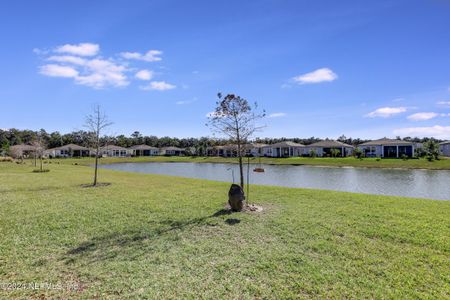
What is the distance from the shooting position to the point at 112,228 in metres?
6.76

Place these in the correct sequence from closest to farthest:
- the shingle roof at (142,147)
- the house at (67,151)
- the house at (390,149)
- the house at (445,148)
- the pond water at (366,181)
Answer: the pond water at (366,181), the house at (390,149), the house at (445,148), the house at (67,151), the shingle roof at (142,147)

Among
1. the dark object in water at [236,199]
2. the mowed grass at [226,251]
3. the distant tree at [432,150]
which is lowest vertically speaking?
the mowed grass at [226,251]

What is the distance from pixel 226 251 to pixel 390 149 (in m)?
56.0

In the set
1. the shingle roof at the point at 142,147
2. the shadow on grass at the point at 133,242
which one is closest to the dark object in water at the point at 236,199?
the shadow on grass at the point at 133,242

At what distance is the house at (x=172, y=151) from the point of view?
83875 millimetres

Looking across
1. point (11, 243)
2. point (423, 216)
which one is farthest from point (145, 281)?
point (423, 216)

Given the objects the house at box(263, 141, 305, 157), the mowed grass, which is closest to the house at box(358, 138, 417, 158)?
the house at box(263, 141, 305, 157)

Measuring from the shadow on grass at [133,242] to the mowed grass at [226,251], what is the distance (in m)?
0.02

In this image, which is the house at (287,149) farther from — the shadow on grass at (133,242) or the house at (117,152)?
the shadow on grass at (133,242)

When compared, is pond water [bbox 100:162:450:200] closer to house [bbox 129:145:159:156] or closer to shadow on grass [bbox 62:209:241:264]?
shadow on grass [bbox 62:209:241:264]

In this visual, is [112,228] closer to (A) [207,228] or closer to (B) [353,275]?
(A) [207,228]

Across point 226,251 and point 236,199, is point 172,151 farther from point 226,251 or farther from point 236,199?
point 226,251

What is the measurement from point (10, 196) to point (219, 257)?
9.95 meters

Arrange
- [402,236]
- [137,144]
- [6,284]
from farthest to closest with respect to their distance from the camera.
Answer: [137,144] < [402,236] < [6,284]
